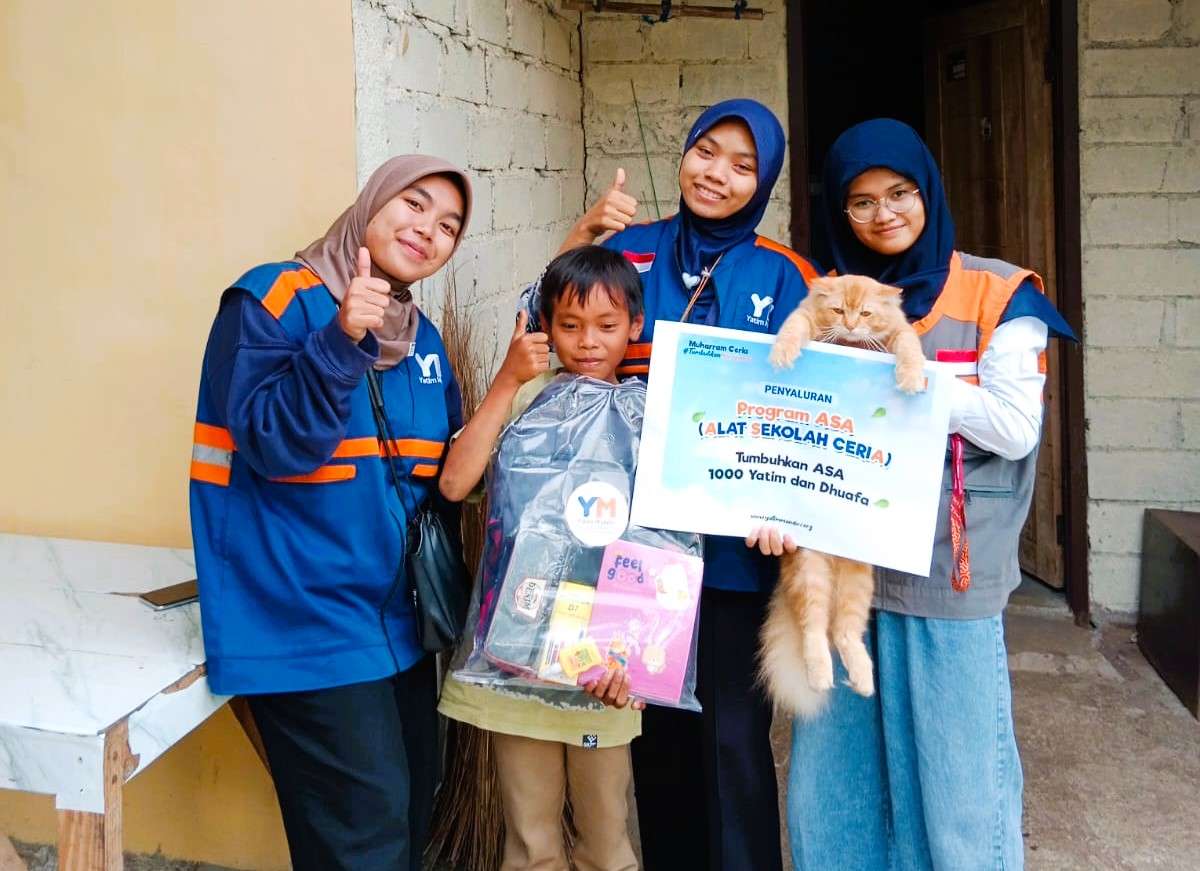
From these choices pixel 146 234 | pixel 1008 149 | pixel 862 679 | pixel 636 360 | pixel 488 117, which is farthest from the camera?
pixel 1008 149

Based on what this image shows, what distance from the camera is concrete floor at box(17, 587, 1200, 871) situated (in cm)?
289

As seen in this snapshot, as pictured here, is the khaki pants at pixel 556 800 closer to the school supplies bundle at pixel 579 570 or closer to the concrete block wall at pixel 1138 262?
the school supplies bundle at pixel 579 570

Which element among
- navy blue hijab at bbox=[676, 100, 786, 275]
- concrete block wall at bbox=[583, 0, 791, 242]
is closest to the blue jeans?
navy blue hijab at bbox=[676, 100, 786, 275]

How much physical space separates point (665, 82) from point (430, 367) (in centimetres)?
259

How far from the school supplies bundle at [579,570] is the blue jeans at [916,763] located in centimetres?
41

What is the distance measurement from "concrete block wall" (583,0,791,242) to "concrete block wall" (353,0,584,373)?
0.09 meters

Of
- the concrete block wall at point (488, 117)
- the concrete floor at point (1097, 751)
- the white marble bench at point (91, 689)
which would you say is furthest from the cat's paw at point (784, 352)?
the concrete floor at point (1097, 751)

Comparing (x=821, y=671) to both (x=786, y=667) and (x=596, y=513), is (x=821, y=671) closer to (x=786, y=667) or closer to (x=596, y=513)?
(x=786, y=667)

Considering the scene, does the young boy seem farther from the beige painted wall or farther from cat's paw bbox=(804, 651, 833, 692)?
the beige painted wall

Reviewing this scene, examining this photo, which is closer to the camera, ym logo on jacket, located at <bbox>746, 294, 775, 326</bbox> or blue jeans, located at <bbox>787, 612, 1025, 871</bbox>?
blue jeans, located at <bbox>787, 612, 1025, 871</bbox>

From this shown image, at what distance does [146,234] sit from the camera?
8.68ft

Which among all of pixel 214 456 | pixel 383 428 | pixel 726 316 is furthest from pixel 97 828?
pixel 726 316

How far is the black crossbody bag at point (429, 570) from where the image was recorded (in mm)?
1982

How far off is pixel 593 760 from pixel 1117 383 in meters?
3.09
